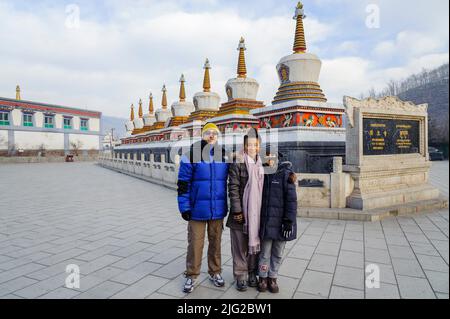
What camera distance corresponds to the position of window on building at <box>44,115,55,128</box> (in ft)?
133

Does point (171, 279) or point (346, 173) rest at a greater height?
point (346, 173)

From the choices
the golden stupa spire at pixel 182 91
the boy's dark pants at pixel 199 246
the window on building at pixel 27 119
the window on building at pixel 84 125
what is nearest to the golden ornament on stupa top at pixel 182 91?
the golden stupa spire at pixel 182 91

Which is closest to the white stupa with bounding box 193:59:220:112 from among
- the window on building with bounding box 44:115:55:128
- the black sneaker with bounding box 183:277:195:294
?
the black sneaker with bounding box 183:277:195:294

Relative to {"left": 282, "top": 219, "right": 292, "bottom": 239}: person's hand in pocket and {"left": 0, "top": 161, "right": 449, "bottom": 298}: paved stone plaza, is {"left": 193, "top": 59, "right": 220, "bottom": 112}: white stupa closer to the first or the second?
{"left": 0, "top": 161, "right": 449, "bottom": 298}: paved stone plaza

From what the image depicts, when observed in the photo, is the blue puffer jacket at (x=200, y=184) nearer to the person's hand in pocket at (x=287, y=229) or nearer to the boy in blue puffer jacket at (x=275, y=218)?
the boy in blue puffer jacket at (x=275, y=218)

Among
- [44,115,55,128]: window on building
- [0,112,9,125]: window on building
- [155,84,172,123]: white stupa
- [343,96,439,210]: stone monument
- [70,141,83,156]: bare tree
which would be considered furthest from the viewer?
[70,141,83,156]: bare tree

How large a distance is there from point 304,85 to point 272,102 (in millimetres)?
1322

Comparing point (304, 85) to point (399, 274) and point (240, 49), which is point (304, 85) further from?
point (399, 274)

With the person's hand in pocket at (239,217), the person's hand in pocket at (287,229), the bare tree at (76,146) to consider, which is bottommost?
the person's hand in pocket at (287,229)

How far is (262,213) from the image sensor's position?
10.5 feet

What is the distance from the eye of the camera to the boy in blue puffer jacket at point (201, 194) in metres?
3.21

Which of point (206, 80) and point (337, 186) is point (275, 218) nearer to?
point (337, 186)

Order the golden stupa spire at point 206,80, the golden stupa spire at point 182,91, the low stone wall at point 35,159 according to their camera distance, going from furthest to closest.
Result: the low stone wall at point 35,159, the golden stupa spire at point 182,91, the golden stupa spire at point 206,80
